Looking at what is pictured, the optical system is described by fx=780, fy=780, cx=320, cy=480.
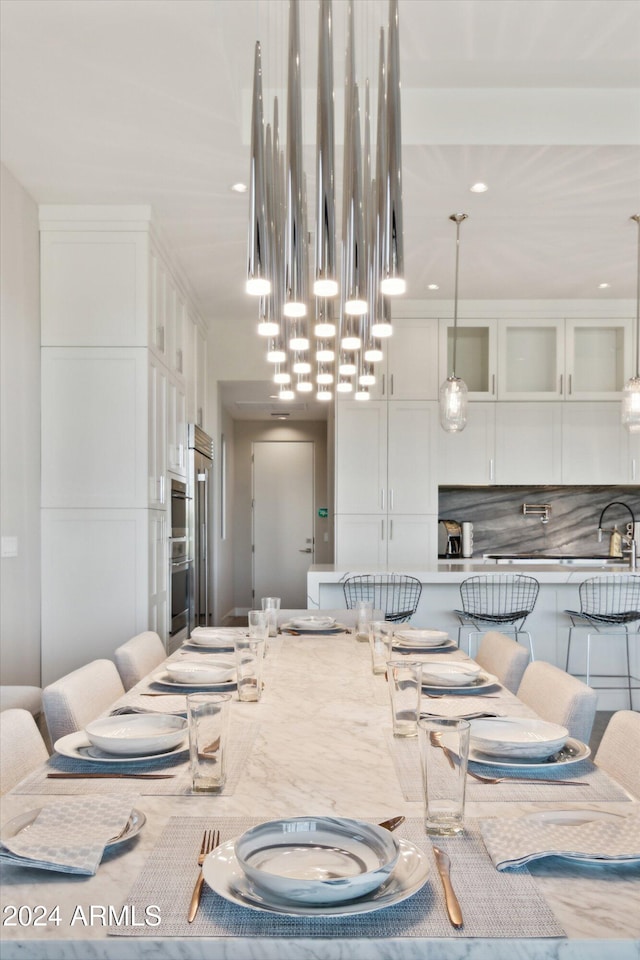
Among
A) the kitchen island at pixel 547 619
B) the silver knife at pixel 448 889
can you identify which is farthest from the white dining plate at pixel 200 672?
the kitchen island at pixel 547 619

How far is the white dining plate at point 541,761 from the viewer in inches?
50.9

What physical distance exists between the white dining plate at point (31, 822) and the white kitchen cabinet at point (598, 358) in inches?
223

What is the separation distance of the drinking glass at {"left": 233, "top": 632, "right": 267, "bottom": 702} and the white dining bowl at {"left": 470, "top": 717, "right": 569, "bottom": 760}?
20.4 inches

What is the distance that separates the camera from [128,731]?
4.76 feet

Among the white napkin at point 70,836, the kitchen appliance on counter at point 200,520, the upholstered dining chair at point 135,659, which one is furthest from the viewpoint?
the kitchen appliance on counter at point 200,520

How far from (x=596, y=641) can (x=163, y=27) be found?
3.70 metres

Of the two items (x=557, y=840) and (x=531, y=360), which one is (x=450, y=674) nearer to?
(x=557, y=840)

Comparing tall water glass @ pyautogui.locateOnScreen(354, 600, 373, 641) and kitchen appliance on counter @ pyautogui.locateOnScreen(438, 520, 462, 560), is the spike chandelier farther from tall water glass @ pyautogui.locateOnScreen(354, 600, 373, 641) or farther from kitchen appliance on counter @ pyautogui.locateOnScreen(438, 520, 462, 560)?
kitchen appliance on counter @ pyautogui.locateOnScreen(438, 520, 462, 560)

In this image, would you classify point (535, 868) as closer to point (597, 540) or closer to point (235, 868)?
point (235, 868)

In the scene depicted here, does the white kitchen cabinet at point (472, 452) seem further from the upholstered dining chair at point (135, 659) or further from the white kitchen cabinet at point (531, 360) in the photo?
the upholstered dining chair at point (135, 659)

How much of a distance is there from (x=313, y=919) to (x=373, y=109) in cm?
328

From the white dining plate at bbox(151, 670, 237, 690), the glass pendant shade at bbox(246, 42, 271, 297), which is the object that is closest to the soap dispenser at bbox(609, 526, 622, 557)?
the white dining plate at bbox(151, 670, 237, 690)

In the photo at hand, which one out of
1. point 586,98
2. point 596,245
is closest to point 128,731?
point 586,98

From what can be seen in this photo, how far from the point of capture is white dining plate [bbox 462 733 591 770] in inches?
50.9
